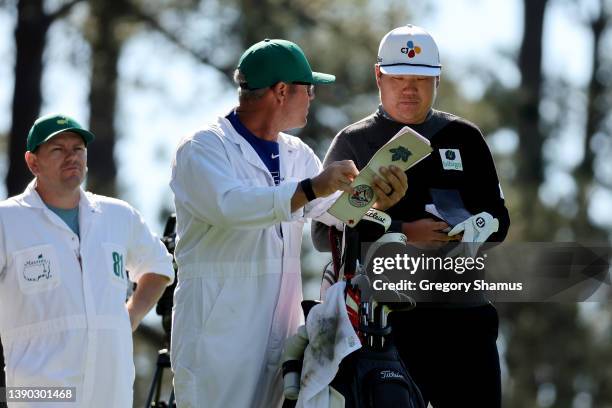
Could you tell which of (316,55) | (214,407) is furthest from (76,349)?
(316,55)

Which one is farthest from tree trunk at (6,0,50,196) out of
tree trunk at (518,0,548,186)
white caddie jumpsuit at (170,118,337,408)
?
white caddie jumpsuit at (170,118,337,408)

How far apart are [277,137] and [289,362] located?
919 mm

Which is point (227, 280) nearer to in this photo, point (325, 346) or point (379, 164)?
point (325, 346)

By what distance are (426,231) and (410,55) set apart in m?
0.76

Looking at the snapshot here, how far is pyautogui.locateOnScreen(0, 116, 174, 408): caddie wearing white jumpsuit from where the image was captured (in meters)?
7.25

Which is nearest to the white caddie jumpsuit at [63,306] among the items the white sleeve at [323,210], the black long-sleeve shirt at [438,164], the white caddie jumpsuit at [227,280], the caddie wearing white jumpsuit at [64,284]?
the caddie wearing white jumpsuit at [64,284]

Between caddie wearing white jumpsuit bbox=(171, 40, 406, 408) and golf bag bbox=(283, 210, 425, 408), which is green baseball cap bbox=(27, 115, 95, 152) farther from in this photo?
golf bag bbox=(283, 210, 425, 408)

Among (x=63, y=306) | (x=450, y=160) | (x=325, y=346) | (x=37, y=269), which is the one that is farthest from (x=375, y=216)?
(x=37, y=269)

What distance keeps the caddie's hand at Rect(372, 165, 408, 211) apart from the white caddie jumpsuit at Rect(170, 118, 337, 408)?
325mm

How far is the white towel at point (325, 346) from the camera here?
19.8ft

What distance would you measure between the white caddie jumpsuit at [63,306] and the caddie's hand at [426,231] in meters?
1.65

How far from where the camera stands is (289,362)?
20.3 ft

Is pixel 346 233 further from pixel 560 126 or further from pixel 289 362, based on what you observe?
pixel 560 126

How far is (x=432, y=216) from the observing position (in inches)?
257
